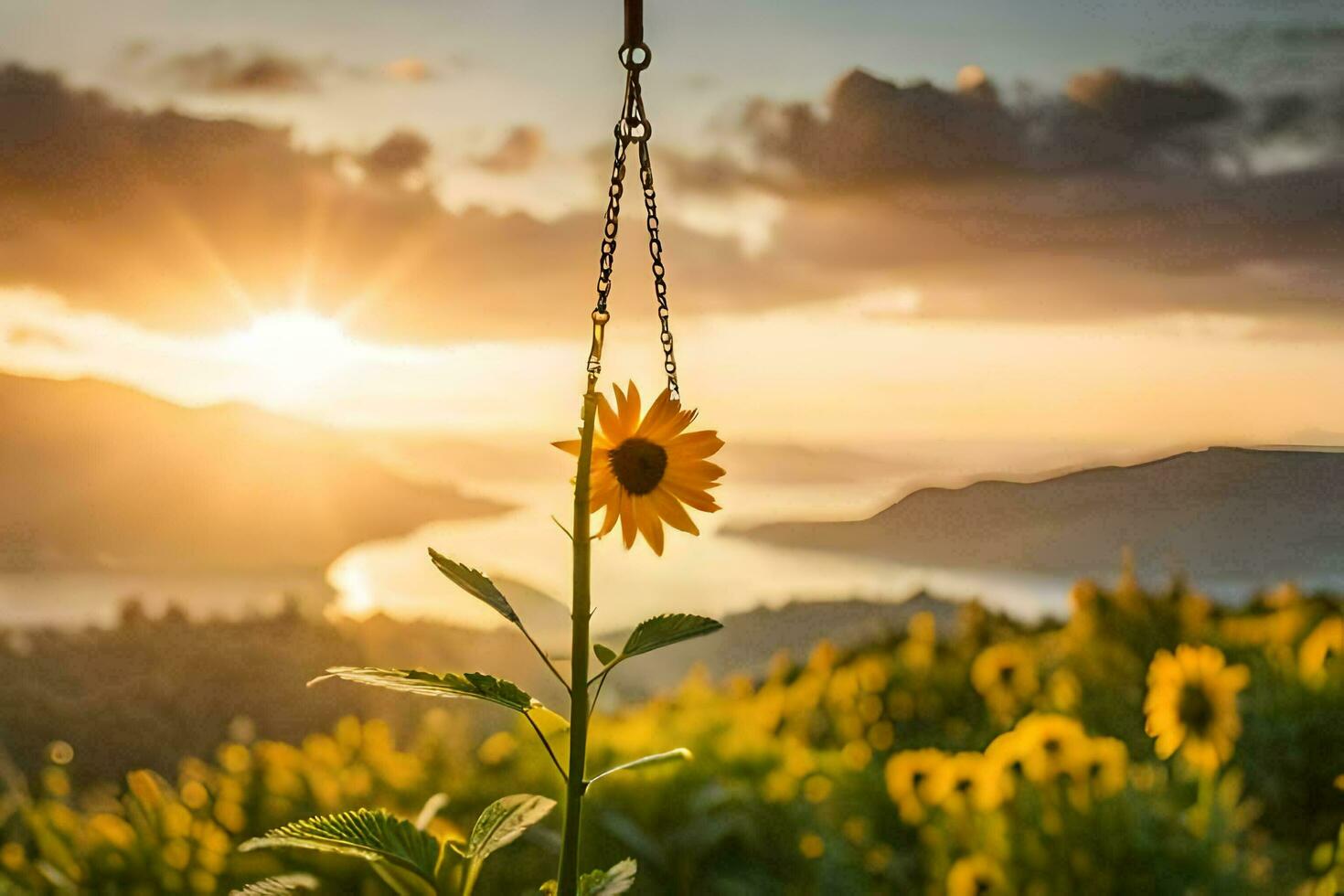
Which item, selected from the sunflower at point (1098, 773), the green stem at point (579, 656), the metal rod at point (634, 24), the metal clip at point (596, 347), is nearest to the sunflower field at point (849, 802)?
the sunflower at point (1098, 773)

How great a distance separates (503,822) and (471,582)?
9.2 inches

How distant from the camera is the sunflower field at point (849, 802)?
2682 millimetres

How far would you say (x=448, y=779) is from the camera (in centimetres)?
302

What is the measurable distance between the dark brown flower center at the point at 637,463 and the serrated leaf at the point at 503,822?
30 centimetres

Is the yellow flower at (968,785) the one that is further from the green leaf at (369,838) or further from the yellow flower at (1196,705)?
the green leaf at (369,838)

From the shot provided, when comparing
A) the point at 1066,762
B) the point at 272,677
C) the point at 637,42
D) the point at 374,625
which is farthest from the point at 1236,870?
the point at 272,677

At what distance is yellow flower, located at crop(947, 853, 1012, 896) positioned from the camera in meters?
2.65

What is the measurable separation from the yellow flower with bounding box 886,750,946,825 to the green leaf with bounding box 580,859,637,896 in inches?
83.7

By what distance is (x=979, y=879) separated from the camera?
2.67 metres

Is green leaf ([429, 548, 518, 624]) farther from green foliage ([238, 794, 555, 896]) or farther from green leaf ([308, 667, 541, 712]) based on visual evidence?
green foliage ([238, 794, 555, 896])

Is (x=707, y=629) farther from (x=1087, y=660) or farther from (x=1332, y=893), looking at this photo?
(x=1087, y=660)

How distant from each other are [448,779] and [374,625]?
7.45 ft

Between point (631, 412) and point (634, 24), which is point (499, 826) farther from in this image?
point (634, 24)

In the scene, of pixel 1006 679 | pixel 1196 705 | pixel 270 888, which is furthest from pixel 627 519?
pixel 1006 679
